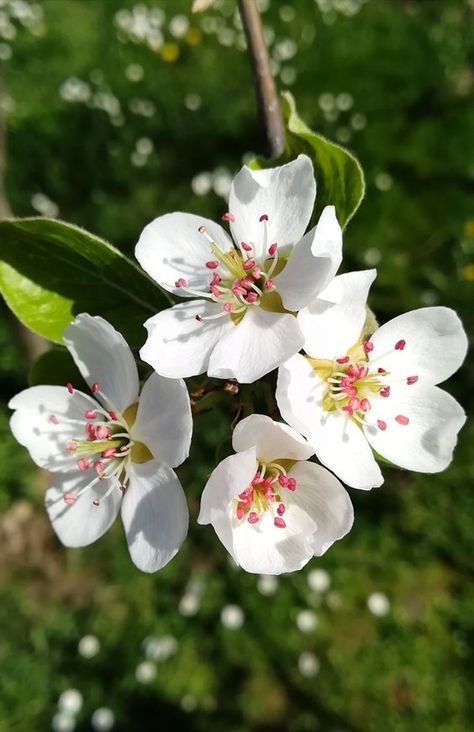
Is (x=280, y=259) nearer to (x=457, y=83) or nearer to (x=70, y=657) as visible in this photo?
(x=70, y=657)

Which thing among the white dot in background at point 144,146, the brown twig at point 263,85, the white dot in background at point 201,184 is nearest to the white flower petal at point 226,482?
the brown twig at point 263,85

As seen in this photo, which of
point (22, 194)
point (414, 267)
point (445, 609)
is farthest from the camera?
point (22, 194)

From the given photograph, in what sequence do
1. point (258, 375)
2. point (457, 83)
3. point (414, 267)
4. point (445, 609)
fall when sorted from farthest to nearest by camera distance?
point (457, 83) < point (414, 267) < point (445, 609) < point (258, 375)

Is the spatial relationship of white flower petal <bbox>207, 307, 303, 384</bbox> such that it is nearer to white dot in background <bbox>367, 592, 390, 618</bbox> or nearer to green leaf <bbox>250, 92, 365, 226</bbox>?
green leaf <bbox>250, 92, 365, 226</bbox>

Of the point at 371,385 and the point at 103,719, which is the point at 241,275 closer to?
the point at 371,385

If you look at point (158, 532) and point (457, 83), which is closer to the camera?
point (158, 532)

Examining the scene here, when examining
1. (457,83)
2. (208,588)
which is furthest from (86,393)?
(457,83)
